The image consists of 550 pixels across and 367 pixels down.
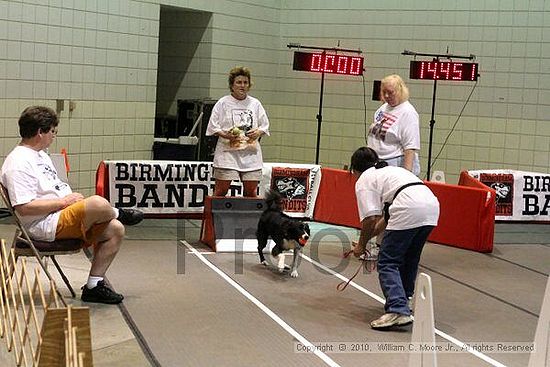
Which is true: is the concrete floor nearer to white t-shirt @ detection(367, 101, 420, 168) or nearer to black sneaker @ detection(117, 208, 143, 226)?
black sneaker @ detection(117, 208, 143, 226)

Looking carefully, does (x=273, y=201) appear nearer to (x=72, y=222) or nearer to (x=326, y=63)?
(x=72, y=222)

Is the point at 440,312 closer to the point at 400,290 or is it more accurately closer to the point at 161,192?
the point at 400,290

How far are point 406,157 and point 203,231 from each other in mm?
2095

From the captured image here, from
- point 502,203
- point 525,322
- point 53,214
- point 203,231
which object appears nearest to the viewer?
point 53,214

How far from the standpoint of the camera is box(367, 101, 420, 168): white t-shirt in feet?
22.8

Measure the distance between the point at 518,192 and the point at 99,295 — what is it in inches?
230

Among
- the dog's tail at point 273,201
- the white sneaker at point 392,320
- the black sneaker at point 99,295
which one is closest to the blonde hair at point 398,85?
the dog's tail at point 273,201

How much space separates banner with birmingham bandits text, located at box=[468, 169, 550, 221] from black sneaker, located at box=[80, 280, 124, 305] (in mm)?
5249

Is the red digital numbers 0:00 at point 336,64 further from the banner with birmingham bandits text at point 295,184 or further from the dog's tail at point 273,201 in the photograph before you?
the dog's tail at point 273,201

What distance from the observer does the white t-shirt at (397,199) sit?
201 inches

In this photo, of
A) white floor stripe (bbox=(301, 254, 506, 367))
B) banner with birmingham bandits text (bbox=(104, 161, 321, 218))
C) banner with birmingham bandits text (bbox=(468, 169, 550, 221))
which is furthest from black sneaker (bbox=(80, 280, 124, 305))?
banner with birmingham bandits text (bbox=(468, 169, 550, 221))

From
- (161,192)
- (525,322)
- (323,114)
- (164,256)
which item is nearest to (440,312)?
(525,322)

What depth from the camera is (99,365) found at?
4.29 m

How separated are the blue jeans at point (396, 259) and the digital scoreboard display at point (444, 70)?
5.55 metres
